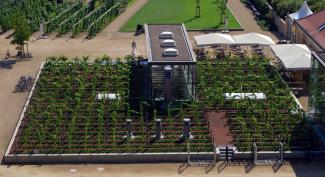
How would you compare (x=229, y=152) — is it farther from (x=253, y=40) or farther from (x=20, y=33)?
(x=20, y=33)

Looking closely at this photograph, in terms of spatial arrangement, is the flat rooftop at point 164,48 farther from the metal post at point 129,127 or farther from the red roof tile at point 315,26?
the red roof tile at point 315,26

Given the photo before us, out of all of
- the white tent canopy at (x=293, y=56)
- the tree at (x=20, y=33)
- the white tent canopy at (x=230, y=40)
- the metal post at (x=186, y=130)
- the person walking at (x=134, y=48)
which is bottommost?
the metal post at (x=186, y=130)

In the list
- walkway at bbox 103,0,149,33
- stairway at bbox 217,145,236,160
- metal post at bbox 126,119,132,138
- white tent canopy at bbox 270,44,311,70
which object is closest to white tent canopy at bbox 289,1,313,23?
white tent canopy at bbox 270,44,311,70

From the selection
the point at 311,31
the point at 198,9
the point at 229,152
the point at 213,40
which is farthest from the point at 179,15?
the point at 229,152

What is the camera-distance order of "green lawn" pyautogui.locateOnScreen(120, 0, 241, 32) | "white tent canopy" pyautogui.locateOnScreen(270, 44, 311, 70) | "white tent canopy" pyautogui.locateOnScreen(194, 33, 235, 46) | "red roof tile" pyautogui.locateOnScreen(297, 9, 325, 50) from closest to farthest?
"white tent canopy" pyautogui.locateOnScreen(270, 44, 311, 70) < "red roof tile" pyautogui.locateOnScreen(297, 9, 325, 50) < "white tent canopy" pyautogui.locateOnScreen(194, 33, 235, 46) < "green lawn" pyautogui.locateOnScreen(120, 0, 241, 32)

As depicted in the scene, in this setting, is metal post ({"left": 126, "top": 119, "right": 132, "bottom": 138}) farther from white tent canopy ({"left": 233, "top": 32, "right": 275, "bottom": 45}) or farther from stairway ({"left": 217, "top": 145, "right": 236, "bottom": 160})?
white tent canopy ({"left": 233, "top": 32, "right": 275, "bottom": 45})

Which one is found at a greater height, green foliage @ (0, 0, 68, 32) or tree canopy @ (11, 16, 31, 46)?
green foliage @ (0, 0, 68, 32)

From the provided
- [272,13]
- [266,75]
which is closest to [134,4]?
[272,13]

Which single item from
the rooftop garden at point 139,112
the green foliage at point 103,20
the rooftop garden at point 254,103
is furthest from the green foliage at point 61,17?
the rooftop garden at point 254,103
